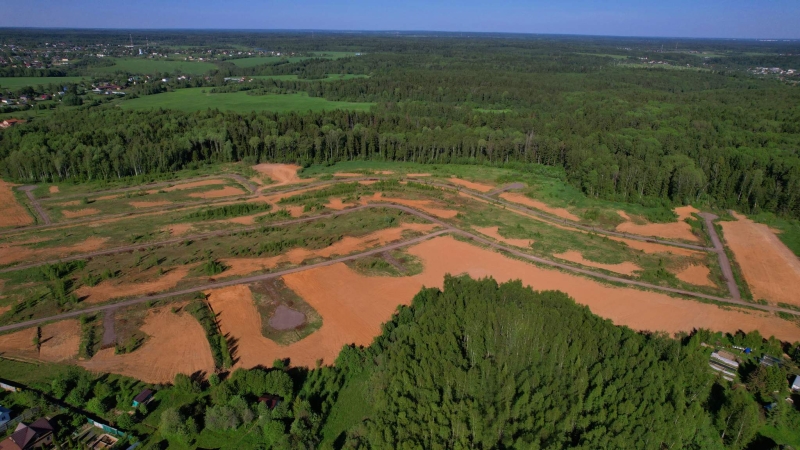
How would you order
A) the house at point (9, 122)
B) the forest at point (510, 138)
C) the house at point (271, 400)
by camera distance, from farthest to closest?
the house at point (9, 122), the forest at point (510, 138), the house at point (271, 400)

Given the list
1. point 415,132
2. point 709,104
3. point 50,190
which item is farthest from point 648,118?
point 50,190

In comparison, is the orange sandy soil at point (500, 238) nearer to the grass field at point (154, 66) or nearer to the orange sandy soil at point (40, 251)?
the orange sandy soil at point (40, 251)

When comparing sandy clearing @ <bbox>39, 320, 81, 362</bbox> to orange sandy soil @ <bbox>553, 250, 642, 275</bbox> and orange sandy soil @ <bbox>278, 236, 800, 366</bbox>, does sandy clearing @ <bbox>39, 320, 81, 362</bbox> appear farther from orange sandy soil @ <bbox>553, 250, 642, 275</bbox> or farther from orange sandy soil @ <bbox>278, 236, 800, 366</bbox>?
orange sandy soil @ <bbox>553, 250, 642, 275</bbox>

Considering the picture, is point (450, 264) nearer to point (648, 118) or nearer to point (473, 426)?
point (473, 426)

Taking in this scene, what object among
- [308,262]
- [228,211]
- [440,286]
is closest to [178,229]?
[228,211]

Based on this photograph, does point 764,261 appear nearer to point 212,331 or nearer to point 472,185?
point 472,185

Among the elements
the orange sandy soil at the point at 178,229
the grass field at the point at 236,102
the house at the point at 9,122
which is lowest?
the orange sandy soil at the point at 178,229

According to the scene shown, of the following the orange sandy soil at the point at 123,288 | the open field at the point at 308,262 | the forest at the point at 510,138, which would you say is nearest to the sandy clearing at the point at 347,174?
the open field at the point at 308,262

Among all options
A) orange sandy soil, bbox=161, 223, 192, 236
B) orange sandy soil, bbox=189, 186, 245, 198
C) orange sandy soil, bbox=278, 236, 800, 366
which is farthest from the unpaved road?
orange sandy soil, bbox=189, 186, 245, 198
